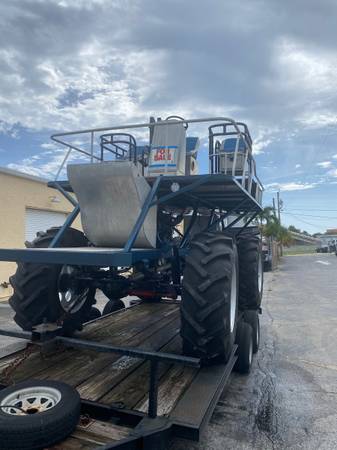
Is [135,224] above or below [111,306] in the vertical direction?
above

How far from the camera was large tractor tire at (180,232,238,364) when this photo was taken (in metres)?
3.46

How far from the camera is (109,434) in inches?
97.2

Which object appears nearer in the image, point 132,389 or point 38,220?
point 132,389

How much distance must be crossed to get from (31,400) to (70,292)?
233 cm

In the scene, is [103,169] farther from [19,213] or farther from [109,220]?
[19,213]

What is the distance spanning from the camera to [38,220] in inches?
501

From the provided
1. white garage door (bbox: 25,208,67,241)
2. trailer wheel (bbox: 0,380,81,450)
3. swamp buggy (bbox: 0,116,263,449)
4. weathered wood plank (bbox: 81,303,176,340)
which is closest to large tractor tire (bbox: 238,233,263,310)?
swamp buggy (bbox: 0,116,263,449)

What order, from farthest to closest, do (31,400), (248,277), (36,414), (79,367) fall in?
(248,277) → (79,367) → (31,400) → (36,414)

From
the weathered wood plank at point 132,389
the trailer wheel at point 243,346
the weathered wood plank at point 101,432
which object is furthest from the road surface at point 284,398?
the weathered wood plank at point 101,432

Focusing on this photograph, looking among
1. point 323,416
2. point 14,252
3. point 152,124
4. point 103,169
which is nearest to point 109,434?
point 14,252

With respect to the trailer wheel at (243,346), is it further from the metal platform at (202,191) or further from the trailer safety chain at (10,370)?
the trailer safety chain at (10,370)

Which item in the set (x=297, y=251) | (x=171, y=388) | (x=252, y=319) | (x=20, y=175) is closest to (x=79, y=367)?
(x=171, y=388)

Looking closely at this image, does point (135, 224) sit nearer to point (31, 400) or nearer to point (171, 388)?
point (171, 388)

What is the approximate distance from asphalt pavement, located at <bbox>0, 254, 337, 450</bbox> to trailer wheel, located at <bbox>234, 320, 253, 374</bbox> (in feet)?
0.57
